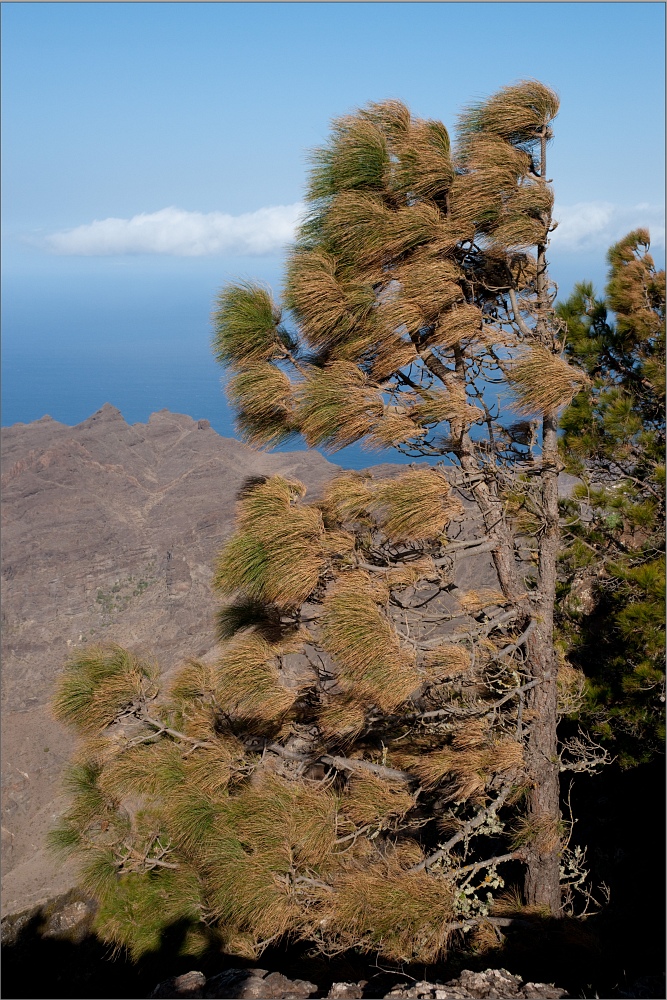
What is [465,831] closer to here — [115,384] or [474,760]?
[474,760]

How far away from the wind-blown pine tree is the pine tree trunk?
1 centimetres

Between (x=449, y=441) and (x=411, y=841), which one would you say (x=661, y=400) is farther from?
(x=411, y=841)

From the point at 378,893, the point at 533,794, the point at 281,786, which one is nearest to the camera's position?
the point at 378,893

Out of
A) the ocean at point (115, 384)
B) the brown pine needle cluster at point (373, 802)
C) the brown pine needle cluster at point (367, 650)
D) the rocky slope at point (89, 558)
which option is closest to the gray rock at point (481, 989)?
the brown pine needle cluster at point (373, 802)

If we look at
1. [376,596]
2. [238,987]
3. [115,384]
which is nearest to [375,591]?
[376,596]

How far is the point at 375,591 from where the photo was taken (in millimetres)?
2861

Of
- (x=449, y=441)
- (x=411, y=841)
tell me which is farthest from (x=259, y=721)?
(x=449, y=441)

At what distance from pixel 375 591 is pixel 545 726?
113 cm

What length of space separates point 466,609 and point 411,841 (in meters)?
1.20

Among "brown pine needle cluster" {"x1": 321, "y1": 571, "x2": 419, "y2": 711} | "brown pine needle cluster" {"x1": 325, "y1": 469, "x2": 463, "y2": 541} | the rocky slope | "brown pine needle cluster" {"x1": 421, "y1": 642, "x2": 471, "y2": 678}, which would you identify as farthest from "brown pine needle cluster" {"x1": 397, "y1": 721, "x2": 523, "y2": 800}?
the rocky slope

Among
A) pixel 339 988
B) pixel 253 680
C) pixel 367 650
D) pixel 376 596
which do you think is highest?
pixel 376 596

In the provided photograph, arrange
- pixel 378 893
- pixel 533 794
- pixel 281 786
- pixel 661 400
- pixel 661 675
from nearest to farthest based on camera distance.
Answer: pixel 378 893 → pixel 281 786 → pixel 533 794 → pixel 661 675 → pixel 661 400

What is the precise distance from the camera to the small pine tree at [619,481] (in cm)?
370

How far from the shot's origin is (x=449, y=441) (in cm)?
329
